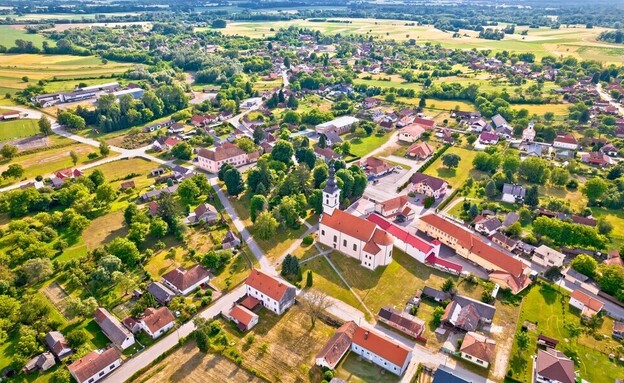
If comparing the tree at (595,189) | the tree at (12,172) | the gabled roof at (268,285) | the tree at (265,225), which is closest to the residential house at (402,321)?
the gabled roof at (268,285)

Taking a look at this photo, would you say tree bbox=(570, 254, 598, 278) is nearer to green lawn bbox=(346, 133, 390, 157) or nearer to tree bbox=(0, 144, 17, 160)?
green lawn bbox=(346, 133, 390, 157)

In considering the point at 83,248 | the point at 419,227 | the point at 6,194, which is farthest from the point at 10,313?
the point at 419,227

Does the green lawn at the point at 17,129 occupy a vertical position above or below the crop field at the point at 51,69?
below

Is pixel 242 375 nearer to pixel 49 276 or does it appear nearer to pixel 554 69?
pixel 49 276

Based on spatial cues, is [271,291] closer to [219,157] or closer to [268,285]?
[268,285]

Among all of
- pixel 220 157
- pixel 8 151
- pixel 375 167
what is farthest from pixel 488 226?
pixel 8 151

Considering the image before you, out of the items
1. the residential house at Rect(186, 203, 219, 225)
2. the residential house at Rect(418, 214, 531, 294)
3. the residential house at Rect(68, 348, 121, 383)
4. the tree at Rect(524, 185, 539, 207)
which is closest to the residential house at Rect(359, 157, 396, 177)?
the residential house at Rect(418, 214, 531, 294)

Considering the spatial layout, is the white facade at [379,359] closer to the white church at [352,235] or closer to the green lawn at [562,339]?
the green lawn at [562,339]
